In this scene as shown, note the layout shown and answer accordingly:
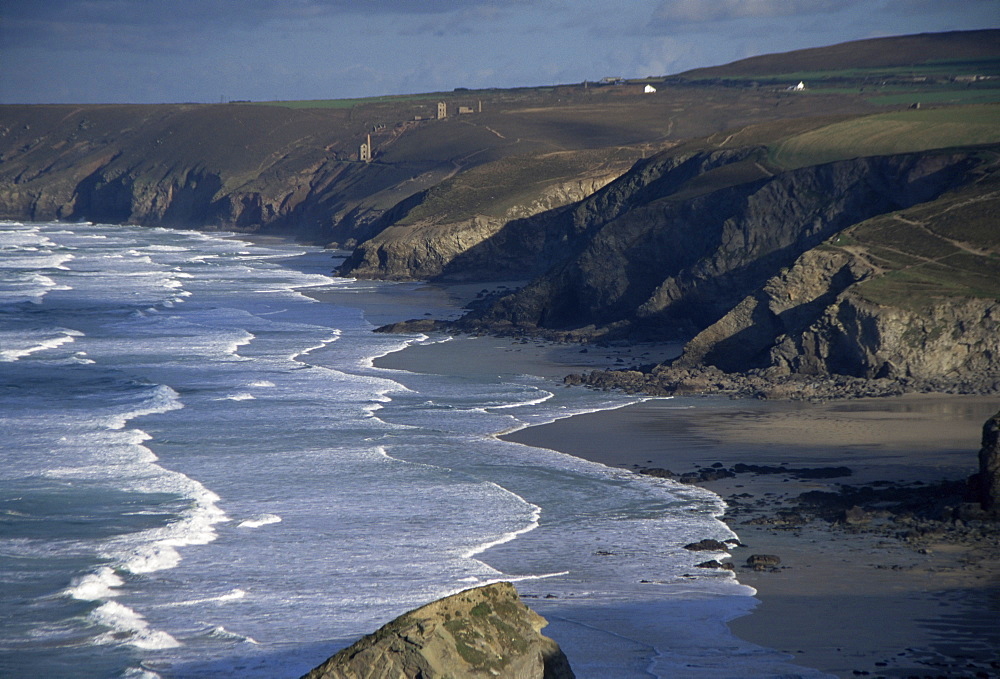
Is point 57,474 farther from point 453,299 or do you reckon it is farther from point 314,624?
point 453,299

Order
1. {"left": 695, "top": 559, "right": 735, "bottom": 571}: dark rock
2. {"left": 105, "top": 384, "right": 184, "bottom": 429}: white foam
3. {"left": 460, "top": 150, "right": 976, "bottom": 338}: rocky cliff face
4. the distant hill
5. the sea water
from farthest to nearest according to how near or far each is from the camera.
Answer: the distant hill < {"left": 460, "top": 150, "right": 976, "bottom": 338}: rocky cliff face < {"left": 105, "top": 384, "right": 184, "bottom": 429}: white foam < {"left": 695, "top": 559, "right": 735, "bottom": 571}: dark rock < the sea water

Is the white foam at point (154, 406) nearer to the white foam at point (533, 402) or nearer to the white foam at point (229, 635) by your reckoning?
the white foam at point (533, 402)

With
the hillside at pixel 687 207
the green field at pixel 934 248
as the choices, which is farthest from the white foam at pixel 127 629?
the green field at pixel 934 248

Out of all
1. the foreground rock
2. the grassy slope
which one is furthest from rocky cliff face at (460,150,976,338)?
the foreground rock

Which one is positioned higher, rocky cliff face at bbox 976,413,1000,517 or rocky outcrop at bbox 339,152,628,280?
rocky outcrop at bbox 339,152,628,280

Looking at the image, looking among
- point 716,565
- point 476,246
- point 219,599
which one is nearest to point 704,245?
point 476,246

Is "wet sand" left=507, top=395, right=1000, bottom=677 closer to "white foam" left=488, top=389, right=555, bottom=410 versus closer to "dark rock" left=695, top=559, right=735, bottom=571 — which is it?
"dark rock" left=695, top=559, right=735, bottom=571

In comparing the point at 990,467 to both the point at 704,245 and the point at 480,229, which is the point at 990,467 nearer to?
the point at 704,245

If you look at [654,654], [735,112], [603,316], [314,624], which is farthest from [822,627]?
[735,112]
